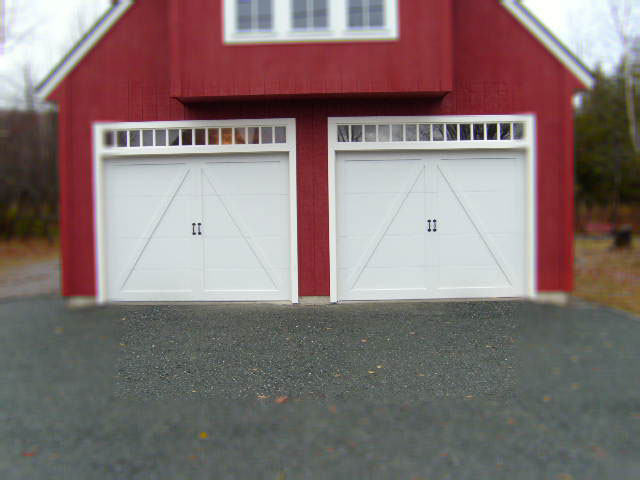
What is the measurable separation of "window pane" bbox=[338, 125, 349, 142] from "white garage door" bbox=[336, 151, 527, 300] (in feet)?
0.76

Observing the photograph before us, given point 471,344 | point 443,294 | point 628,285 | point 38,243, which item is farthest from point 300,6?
point 38,243

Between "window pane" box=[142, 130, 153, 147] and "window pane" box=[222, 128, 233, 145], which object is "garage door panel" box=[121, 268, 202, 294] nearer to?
"window pane" box=[142, 130, 153, 147]

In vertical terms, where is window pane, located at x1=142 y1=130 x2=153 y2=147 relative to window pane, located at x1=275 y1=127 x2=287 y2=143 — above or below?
below

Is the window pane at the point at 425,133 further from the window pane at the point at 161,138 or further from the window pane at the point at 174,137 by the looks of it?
the window pane at the point at 161,138

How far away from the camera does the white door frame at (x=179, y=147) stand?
18.3 feet

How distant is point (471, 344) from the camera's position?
4.86 metres

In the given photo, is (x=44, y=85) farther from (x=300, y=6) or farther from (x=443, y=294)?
(x=443, y=294)

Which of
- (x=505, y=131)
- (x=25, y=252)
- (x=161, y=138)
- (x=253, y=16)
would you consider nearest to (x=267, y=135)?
(x=161, y=138)

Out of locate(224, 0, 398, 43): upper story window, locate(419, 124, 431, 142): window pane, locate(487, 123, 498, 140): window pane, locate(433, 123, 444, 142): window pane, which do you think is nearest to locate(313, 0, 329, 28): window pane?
locate(224, 0, 398, 43): upper story window

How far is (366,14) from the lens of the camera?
646 centimetres

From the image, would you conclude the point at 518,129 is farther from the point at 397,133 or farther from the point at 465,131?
the point at 397,133

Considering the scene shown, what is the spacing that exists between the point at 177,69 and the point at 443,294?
444 centimetres

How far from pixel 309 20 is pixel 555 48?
2.98 metres

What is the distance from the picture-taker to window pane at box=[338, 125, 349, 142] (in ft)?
23.7
